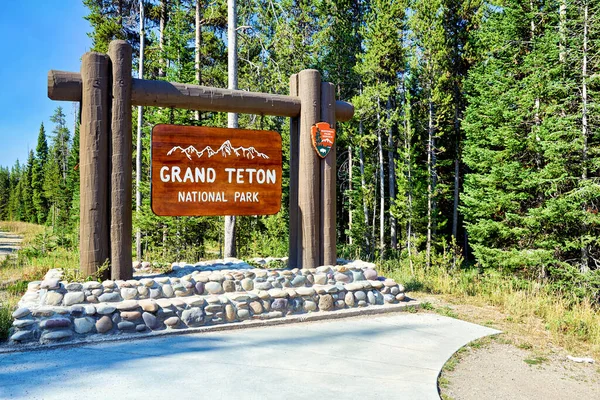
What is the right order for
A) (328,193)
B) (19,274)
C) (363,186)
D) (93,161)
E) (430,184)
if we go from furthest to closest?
1. (363,186)
2. (430,184)
3. (19,274)
4. (328,193)
5. (93,161)

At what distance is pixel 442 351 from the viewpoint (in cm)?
466

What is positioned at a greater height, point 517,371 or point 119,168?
point 119,168

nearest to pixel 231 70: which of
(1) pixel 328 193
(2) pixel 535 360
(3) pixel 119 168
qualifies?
(1) pixel 328 193

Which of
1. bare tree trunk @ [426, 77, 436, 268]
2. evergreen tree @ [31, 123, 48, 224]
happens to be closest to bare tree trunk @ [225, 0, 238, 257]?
bare tree trunk @ [426, 77, 436, 268]

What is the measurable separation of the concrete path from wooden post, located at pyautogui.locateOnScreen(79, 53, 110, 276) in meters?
1.46

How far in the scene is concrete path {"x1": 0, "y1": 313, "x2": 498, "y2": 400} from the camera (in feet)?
11.1

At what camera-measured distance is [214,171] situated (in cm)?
639

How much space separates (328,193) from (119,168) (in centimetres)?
330

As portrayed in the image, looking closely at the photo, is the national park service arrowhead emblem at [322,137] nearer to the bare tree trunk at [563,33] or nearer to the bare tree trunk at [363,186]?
the bare tree trunk at [563,33]

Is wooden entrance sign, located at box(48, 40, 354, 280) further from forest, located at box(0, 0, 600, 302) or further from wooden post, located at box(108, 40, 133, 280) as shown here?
forest, located at box(0, 0, 600, 302)

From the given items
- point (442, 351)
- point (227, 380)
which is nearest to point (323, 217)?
point (442, 351)

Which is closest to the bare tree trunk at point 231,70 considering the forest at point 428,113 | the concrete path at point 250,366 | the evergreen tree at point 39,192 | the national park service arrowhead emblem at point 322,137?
the forest at point 428,113

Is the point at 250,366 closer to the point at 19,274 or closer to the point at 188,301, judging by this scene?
the point at 188,301

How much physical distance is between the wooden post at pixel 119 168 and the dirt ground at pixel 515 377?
168 inches
